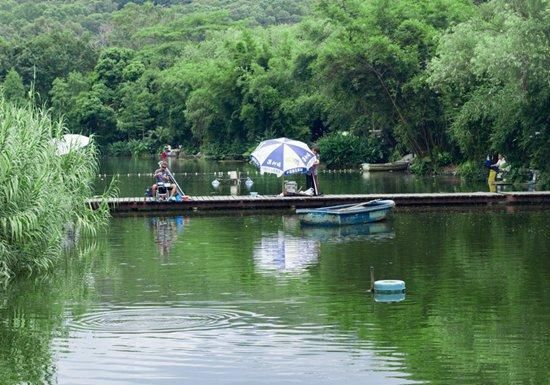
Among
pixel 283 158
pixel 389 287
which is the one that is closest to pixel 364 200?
pixel 283 158

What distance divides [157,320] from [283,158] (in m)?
18.9

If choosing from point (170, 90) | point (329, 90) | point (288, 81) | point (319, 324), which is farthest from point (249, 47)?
point (319, 324)

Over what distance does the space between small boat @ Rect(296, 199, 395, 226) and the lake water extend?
1.00 m

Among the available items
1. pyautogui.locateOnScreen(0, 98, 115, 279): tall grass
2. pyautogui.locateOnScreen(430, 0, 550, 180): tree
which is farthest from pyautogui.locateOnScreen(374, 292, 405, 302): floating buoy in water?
pyautogui.locateOnScreen(430, 0, 550, 180): tree

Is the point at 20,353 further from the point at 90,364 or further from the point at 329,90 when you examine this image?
the point at 329,90

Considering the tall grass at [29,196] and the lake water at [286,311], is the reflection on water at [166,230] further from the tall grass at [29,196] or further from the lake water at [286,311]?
the tall grass at [29,196]

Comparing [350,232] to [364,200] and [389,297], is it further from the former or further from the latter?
[389,297]

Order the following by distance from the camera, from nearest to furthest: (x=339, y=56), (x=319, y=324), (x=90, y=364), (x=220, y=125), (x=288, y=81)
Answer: (x=90, y=364), (x=319, y=324), (x=339, y=56), (x=288, y=81), (x=220, y=125)

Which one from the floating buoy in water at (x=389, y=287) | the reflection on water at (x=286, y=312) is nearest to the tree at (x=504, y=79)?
the reflection on water at (x=286, y=312)

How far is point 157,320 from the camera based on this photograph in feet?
61.7

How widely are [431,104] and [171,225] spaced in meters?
24.8

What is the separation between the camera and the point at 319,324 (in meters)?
18.4

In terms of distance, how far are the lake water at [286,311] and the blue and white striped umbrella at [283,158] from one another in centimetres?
646

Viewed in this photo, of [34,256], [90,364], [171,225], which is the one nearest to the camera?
[90,364]
